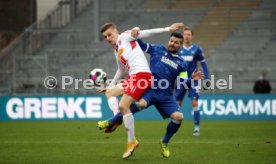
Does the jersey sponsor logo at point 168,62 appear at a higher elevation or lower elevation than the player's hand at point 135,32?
lower

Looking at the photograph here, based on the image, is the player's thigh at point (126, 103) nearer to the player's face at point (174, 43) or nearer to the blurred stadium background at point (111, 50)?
the player's face at point (174, 43)

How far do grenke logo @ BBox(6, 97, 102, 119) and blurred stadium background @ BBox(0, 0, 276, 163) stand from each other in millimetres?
80

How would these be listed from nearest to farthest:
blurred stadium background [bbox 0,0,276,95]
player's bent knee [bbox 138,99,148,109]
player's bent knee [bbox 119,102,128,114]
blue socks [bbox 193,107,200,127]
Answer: player's bent knee [bbox 119,102,128,114]
player's bent knee [bbox 138,99,148,109]
blue socks [bbox 193,107,200,127]
blurred stadium background [bbox 0,0,276,95]

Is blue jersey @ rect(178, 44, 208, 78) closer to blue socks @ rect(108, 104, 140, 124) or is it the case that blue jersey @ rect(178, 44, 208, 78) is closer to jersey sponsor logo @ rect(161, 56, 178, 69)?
jersey sponsor logo @ rect(161, 56, 178, 69)

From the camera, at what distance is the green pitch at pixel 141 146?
12609 millimetres

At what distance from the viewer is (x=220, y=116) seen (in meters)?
27.4

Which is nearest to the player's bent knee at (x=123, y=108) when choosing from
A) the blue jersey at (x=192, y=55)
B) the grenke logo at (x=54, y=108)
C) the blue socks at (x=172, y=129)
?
the blue socks at (x=172, y=129)

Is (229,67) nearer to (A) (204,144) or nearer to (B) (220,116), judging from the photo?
(B) (220,116)

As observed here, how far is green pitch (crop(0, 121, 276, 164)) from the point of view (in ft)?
41.4

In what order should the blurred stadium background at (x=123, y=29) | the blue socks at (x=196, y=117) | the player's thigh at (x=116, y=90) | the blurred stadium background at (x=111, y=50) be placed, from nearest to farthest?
the player's thigh at (x=116, y=90) → the blue socks at (x=196, y=117) → the blurred stadium background at (x=111, y=50) → the blurred stadium background at (x=123, y=29)

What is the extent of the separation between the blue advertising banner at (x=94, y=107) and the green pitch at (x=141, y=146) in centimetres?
564

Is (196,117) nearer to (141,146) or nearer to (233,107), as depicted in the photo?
(141,146)

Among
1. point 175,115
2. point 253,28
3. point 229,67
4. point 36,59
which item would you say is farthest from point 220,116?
point 175,115

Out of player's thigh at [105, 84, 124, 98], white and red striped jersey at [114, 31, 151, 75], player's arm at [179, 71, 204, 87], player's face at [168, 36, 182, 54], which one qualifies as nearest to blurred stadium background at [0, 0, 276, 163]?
player's thigh at [105, 84, 124, 98]
